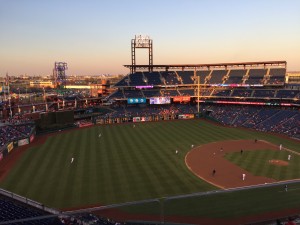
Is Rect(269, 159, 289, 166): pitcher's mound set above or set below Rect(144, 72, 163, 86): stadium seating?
below

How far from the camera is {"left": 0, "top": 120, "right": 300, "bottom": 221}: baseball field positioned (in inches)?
1048

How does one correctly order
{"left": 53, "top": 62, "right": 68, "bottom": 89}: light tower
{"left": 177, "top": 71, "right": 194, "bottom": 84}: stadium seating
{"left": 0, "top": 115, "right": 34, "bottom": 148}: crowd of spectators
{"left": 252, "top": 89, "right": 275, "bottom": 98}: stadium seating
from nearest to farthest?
1. {"left": 0, "top": 115, "right": 34, "bottom": 148}: crowd of spectators
2. {"left": 252, "top": 89, "right": 275, "bottom": 98}: stadium seating
3. {"left": 177, "top": 71, "right": 194, "bottom": 84}: stadium seating
4. {"left": 53, "top": 62, "right": 68, "bottom": 89}: light tower

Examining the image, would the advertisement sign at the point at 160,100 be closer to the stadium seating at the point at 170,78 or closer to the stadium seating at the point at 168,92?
the stadium seating at the point at 168,92

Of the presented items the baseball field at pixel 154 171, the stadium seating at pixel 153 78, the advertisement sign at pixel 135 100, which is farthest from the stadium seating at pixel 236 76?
the baseball field at pixel 154 171

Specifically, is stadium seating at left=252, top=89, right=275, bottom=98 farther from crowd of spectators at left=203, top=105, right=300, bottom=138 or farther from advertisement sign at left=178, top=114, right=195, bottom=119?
advertisement sign at left=178, top=114, right=195, bottom=119

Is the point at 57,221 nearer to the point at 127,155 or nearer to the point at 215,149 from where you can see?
the point at 127,155

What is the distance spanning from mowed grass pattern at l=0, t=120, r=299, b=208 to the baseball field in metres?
0.10

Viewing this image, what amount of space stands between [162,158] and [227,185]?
12.5 metres

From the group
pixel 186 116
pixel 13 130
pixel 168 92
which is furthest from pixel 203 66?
pixel 13 130

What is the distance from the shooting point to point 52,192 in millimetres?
29094

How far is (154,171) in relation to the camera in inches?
1395

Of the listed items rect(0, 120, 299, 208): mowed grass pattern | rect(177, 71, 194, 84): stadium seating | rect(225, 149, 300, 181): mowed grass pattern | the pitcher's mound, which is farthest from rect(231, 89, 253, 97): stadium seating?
the pitcher's mound

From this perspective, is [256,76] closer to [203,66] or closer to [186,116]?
[203,66]

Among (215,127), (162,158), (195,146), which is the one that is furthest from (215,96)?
(162,158)
